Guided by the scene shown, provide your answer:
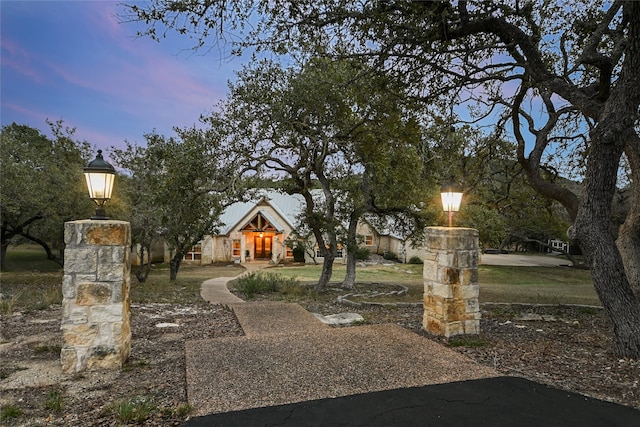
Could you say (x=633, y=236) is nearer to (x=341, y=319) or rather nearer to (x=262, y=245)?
(x=341, y=319)

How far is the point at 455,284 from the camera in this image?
5.86 meters

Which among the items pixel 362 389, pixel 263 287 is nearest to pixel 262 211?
pixel 263 287

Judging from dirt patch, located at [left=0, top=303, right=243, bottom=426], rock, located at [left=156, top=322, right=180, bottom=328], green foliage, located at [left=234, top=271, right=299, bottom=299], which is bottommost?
green foliage, located at [left=234, top=271, right=299, bottom=299]

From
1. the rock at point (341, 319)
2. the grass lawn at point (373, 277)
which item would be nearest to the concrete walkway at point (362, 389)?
the rock at point (341, 319)

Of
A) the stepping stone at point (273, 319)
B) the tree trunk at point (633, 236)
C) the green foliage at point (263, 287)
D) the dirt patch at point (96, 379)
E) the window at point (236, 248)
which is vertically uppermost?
the tree trunk at point (633, 236)

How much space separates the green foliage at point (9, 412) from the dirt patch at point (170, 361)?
0.05 meters

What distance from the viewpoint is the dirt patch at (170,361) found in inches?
133

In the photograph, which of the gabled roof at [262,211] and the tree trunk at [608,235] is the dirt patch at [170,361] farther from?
the gabled roof at [262,211]

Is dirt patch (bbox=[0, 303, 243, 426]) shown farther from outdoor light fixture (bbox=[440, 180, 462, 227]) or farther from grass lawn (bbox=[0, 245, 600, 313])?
grass lawn (bbox=[0, 245, 600, 313])

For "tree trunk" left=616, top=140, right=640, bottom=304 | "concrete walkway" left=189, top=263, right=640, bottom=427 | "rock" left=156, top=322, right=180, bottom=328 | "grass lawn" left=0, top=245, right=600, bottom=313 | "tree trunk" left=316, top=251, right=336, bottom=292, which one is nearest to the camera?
"concrete walkway" left=189, top=263, right=640, bottom=427

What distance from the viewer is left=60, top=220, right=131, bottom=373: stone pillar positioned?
13.8 feet

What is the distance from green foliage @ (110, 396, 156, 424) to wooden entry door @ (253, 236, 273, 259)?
22986 millimetres

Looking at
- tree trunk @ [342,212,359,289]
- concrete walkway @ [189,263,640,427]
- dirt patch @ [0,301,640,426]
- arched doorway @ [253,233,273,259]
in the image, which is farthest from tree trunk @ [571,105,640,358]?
arched doorway @ [253,233,273,259]

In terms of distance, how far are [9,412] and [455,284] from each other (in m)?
5.52
